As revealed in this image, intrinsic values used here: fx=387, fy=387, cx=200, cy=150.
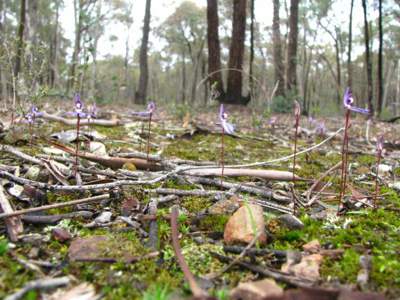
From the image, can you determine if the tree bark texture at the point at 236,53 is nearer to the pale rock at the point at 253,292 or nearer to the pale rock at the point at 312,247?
the pale rock at the point at 312,247

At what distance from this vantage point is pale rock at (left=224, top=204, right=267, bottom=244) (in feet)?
5.87

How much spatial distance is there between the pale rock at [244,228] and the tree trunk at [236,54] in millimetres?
10489

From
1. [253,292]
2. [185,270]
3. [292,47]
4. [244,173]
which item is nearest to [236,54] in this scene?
[292,47]

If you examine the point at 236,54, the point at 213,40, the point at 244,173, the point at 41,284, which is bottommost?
the point at 41,284

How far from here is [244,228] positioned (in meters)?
1.82

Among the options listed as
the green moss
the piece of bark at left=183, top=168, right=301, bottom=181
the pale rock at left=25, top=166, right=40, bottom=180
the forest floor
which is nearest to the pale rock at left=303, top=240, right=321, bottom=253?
the forest floor

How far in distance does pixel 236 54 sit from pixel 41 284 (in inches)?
454

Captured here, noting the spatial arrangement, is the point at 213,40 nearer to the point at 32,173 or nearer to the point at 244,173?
the point at 244,173

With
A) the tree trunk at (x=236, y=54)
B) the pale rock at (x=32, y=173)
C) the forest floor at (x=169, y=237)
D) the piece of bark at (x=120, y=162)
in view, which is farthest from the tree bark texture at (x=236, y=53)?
the pale rock at (x=32, y=173)

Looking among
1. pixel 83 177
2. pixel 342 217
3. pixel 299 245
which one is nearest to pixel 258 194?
pixel 342 217

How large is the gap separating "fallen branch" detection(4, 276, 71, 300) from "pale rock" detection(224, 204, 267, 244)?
2.47 feet

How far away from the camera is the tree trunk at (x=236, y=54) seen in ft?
39.9

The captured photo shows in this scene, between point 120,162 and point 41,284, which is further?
point 120,162

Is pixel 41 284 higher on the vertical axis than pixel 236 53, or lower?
lower
